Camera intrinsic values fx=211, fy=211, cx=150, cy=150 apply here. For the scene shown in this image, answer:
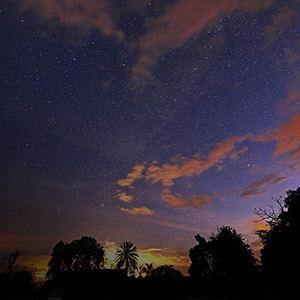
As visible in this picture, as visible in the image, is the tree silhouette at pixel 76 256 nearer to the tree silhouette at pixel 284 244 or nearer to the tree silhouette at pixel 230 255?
the tree silhouette at pixel 230 255

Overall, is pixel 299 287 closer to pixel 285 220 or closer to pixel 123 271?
pixel 285 220

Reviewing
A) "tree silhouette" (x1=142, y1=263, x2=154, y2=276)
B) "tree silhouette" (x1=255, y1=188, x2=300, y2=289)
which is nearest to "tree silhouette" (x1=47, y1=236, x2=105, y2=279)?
"tree silhouette" (x1=142, y1=263, x2=154, y2=276)

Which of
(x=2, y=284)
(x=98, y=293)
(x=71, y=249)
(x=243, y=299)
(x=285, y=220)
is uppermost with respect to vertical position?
(x=71, y=249)

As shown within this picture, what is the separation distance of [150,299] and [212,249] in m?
30.2

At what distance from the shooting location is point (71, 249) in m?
70.4

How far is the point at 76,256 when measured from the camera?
71.2 m

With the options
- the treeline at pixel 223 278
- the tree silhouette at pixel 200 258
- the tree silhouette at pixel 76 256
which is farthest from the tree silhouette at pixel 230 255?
the tree silhouette at pixel 76 256

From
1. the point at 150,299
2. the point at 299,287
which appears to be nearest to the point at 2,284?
the point at 150,299

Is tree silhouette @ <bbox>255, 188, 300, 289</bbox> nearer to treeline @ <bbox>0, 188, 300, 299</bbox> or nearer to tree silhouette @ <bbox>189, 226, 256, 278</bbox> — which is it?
treeline @ <bbox>0, 188, 300, 299</bbox>

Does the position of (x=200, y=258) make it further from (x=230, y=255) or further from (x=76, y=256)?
(x=76, y=256)

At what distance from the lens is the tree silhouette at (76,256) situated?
221 feet

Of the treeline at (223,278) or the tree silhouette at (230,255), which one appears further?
the tree silhouette at (230,255)

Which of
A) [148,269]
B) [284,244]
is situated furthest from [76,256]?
[284,244]

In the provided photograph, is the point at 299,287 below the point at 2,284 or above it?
below
